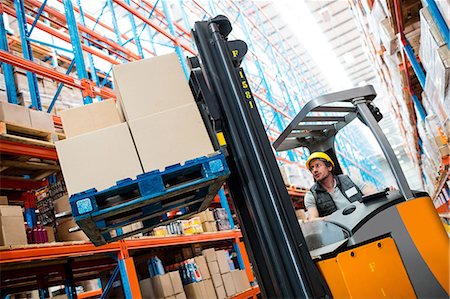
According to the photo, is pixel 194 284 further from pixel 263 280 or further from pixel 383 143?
pixel 383 143

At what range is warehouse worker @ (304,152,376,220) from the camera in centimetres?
334

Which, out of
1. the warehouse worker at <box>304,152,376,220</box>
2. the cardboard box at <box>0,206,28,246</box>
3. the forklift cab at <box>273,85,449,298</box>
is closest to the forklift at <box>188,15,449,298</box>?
the forklift cab at <box>273,85,449,298</box>

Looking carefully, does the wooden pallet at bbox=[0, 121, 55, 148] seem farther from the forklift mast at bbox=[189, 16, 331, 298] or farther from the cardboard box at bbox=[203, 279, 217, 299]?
the cardboard box at bbox=[203, 279, 217, 299]

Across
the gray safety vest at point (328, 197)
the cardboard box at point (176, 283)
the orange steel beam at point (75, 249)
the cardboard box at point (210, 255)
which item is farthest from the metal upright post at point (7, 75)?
the gray safety vest at point (328, 197)

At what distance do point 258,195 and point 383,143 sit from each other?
2.80ft

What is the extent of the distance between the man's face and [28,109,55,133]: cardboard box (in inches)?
101

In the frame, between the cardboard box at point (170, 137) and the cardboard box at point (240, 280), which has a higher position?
the cardboard box at point (170, 137)

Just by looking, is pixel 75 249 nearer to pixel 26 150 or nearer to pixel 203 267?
pixel 26 150

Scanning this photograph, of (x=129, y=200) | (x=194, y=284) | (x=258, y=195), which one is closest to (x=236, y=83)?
(x=258, y=195)

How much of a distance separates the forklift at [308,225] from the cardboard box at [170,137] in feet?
0.35

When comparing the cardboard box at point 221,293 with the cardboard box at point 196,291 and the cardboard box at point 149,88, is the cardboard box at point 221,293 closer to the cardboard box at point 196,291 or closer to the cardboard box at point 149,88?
the cardboard box at point 196,291

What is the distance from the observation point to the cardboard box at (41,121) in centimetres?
383

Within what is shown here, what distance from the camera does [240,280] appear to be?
5547 millimetres

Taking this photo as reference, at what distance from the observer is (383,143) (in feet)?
7.61
